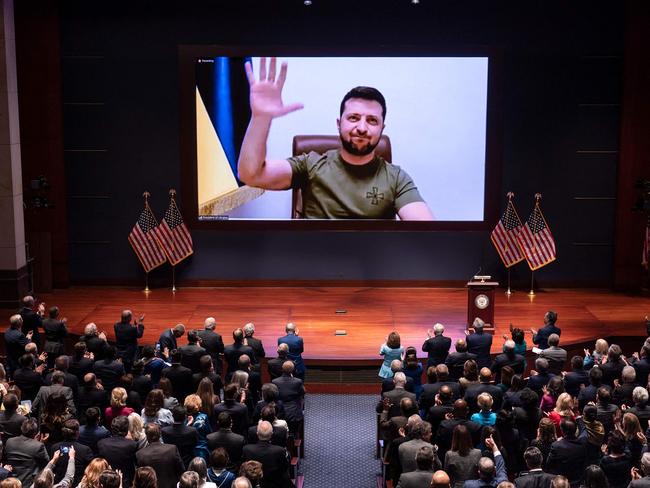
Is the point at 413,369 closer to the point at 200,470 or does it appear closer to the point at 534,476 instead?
the point at 534,476

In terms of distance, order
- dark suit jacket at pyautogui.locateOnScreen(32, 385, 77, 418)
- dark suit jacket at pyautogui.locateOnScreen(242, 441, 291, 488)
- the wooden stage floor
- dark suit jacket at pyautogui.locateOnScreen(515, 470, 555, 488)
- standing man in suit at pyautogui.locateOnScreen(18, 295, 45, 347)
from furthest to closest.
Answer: the wooden stage floor
standing man in suit at pyautogui.locateOnScreen(18, 295, 45, 347)
dark suit jacket at pyautogui.locateOnScreen(32, 385, 77, 418)
dark suit jacket at pyautogui.locateOnScreen(242, 441, 291, 488)
dark suit jacket at pyautogui.locateOnScreen(515, 470, 555, 488)

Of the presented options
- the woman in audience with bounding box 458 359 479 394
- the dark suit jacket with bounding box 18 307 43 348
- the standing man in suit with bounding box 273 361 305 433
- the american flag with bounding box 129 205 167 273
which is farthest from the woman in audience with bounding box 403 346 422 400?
the american flag with bounding box 129 205 167 273

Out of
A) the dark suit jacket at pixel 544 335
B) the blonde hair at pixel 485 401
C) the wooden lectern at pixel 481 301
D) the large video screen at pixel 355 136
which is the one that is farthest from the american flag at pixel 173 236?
the blonde hair at pixel 485 401

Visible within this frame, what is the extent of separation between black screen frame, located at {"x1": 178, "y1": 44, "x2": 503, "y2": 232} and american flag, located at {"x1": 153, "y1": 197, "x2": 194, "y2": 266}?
0.19 metres

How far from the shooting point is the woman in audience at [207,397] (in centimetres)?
906

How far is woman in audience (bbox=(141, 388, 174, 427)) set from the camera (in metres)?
8.68

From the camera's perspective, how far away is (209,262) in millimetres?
16172

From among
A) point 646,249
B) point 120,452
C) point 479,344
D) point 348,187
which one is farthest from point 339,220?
point 120,452

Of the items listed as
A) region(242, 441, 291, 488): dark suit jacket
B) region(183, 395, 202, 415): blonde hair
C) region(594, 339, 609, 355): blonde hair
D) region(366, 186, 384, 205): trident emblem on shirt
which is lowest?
region(242, 441, 291, 488): dark suit jacket

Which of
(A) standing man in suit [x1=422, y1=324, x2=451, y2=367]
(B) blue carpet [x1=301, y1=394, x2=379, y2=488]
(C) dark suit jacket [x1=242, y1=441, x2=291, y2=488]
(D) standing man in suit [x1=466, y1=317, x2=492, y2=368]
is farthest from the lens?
(D) standing man in suit [x1=466, y1=317, x2=492, y2=368]

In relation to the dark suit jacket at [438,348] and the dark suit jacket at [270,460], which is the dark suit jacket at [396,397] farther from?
the dark suit jacket at [438,348]

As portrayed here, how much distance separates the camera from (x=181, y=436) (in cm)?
827

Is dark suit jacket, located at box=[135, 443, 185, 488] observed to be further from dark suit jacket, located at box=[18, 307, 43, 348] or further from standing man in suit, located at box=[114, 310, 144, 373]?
dark suit jacket, located at box=[18, 307, 43, 348]

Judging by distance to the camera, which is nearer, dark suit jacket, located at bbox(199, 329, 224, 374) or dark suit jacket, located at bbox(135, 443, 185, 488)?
dark suit jacket, located at bbox(135, 443, 185, 488)
